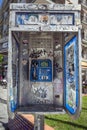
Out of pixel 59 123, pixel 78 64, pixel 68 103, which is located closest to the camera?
pixel 78 64

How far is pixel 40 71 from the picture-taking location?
5.90 m

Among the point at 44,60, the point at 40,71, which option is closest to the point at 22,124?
the point at 40,71

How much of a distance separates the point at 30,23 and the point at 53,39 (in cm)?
136

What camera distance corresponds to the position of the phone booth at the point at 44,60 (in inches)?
181

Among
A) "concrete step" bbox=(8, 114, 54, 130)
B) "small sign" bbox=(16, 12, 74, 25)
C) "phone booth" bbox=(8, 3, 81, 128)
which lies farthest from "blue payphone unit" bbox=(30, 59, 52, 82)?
"small sign" bbox=(16, 12, 74, 25)

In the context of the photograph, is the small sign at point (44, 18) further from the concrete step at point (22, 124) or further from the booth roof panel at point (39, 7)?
the concrete step at point (22, 124)

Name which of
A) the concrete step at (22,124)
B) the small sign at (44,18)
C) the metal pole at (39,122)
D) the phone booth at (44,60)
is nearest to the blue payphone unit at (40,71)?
the phone booth at (44,60)

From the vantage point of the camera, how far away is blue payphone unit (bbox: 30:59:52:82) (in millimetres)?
5875

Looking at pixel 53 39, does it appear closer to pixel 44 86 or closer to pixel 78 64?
pixel 44 86

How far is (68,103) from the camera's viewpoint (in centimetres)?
527

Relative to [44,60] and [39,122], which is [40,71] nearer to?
[44,60]

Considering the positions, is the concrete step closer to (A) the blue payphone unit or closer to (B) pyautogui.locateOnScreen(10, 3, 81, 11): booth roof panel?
(A) the blue payphone unit

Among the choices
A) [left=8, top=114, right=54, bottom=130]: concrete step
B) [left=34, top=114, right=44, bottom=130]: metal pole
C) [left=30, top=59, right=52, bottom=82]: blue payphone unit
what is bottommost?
[left=8, top=114, right=54, bottom=130]: concrete step

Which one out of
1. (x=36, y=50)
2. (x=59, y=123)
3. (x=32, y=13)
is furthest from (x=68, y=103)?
(x=59, y=123)
